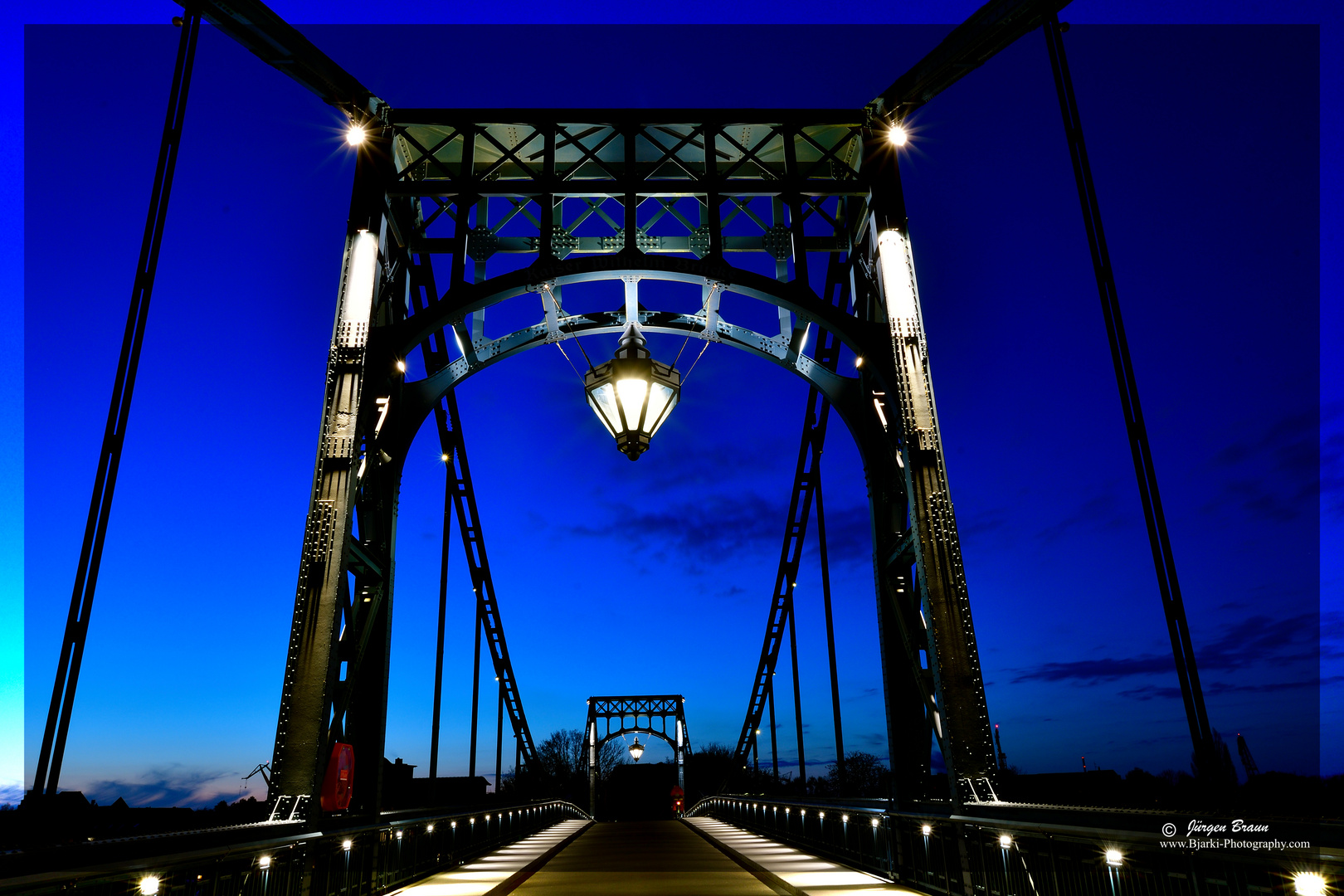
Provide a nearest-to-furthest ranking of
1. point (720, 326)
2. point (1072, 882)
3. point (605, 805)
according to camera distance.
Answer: point (1072, 882) < point (720, 326) < point (605, 805)

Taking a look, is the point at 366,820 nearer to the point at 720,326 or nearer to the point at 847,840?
the point at 847,840

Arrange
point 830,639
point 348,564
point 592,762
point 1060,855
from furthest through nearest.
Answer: point 592,762
point 830,639
point 348,564
point 1060,855

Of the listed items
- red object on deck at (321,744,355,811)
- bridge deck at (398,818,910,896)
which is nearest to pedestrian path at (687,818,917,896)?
bridge deck at (398,818,910,896)

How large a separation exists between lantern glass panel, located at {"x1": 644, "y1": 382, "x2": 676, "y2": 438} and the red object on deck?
3.86 m

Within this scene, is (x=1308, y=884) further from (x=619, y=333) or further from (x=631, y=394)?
(x=619, y=333)

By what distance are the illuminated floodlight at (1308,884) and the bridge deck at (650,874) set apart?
4897mm

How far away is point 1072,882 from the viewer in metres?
5.14

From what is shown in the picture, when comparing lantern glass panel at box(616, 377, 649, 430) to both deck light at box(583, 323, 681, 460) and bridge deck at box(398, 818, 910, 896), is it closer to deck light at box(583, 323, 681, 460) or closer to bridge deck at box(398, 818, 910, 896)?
deck light at box(583, 323, 681, 460)

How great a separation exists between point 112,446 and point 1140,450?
7.16 meters

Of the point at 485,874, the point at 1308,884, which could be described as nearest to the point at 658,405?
the point at 1308,884

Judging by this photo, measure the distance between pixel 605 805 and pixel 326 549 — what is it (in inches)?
2181

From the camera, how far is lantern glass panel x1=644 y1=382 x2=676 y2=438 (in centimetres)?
741

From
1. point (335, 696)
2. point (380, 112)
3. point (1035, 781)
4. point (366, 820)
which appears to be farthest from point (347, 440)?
point (1035, 781)

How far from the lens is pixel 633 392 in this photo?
7.36 meters
